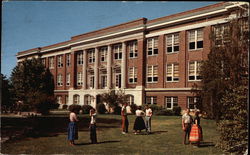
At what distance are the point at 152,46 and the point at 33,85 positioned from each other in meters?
15.2

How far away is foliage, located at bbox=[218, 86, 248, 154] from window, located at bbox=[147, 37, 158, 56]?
2017 centimetres

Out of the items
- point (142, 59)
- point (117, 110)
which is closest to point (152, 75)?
point (142, 59)

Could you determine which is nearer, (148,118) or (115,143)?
(115,143)

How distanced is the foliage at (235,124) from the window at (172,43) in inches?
731

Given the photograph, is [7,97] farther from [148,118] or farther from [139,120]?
[148,118]

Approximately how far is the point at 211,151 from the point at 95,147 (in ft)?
16.4

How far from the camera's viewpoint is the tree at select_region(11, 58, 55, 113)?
16844 mm

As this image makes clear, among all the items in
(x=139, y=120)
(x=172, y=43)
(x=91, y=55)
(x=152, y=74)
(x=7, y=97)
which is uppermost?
(x=172, y=43)

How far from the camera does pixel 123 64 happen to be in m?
30.5

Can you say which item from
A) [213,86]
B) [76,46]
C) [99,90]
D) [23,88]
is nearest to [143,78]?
[99,90]

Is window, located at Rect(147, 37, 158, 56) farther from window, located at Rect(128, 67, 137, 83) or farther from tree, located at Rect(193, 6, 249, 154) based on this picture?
tree, located at Rect(193, 6, 249, 154)

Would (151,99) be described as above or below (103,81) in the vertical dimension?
below

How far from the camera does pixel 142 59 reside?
2880 centimetres

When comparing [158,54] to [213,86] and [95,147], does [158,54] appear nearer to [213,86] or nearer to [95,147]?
[213,86]
